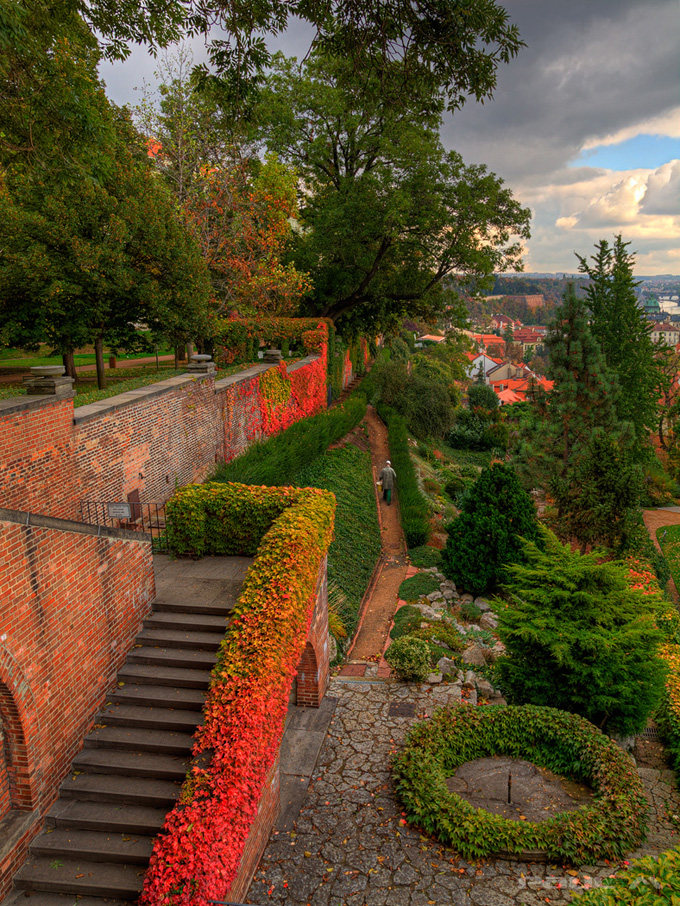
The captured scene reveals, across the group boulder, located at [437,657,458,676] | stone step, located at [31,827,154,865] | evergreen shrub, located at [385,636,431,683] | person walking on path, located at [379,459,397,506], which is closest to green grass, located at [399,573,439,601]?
boulder, located at [437,657,458,676]

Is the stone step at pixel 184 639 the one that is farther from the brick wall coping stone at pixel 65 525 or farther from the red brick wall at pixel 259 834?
the red brick wall at pixel 259 834

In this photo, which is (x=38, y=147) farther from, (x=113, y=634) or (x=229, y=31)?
(x=113, y=634)

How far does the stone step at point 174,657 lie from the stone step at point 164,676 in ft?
0.18

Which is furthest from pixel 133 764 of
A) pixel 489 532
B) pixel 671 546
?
pixel 671 546

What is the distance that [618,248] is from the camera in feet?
98.3

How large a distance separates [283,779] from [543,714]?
4.17 meters

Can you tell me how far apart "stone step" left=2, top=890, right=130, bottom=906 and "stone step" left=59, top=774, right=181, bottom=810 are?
93 cm

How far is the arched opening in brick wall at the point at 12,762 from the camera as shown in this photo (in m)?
6.16

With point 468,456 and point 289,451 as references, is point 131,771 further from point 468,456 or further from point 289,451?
point 468,456

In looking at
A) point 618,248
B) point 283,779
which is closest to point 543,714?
point 283,779

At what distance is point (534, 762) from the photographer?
8.94 m

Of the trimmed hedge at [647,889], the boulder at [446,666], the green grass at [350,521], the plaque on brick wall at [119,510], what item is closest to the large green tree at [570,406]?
the green grass at [350,521]

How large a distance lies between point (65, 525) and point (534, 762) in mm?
7557

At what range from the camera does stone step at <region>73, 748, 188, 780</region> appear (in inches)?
275
